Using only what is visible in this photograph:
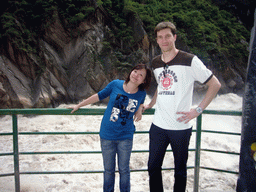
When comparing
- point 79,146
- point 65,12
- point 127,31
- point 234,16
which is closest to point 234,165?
point 79,146

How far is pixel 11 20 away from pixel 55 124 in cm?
685

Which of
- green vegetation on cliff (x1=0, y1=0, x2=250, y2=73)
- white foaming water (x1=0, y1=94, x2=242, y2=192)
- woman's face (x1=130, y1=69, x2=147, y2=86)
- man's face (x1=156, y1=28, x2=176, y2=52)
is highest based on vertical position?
green vegetation on cliff (x1=0, y1=0, x2=250, y2=73)

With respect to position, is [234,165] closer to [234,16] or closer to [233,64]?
[233,64]

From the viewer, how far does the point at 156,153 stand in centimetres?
187

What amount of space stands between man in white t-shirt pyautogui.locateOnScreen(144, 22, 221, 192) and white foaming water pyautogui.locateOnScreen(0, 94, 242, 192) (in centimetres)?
300

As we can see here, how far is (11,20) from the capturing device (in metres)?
12.3

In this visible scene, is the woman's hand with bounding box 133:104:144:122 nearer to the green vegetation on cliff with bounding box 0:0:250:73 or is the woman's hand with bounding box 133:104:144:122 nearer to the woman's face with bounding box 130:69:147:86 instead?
the woman's face with bounding box 130:69:147:86

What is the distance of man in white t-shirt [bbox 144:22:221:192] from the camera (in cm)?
176

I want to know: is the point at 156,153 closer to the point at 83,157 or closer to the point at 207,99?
the point at 207,99

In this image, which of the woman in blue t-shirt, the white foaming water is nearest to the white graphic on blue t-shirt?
the woman in blue t-shirt

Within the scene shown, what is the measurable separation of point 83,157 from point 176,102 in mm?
7798

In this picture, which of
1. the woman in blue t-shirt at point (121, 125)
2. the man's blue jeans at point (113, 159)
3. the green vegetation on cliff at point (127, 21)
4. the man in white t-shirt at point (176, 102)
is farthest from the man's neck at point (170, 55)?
the green vegetation on cliff at point (127, 21)

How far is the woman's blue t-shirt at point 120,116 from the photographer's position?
198cm

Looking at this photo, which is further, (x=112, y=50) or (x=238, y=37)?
(x=238, y=37)
